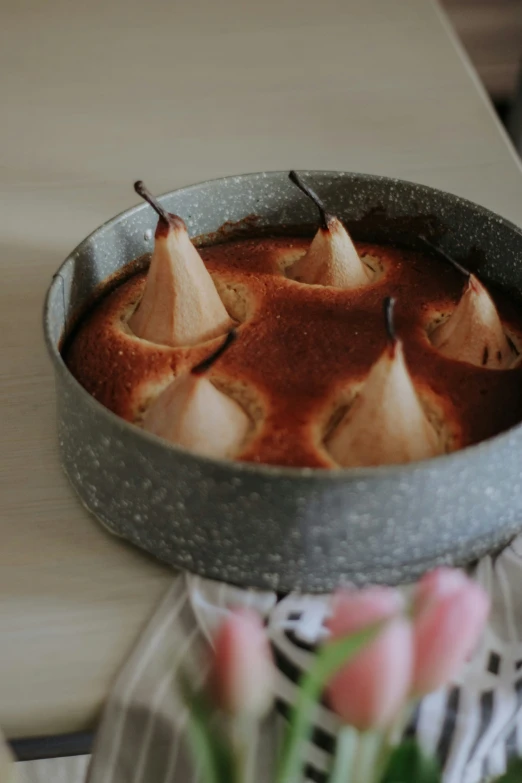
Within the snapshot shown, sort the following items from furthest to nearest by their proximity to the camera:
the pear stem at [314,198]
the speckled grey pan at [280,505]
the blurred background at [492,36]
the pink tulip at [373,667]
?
the blurred background at [492,36]
the pear stem at [314,198]
the speckled grey pan at [280,505]
the pink tulip at [373,667]

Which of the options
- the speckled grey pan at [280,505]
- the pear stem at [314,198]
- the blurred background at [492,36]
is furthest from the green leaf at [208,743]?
the blurred background at [492,36]

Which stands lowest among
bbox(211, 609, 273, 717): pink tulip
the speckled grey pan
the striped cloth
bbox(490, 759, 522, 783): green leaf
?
the striped cloth

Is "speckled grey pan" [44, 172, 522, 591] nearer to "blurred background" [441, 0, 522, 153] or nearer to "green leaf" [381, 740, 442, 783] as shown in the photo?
"green leaf" [381, 740, 442, 783]

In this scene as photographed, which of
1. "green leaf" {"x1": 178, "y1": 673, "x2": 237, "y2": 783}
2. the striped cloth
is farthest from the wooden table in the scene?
"green leaf" {"x1": 178, "y1": 673, "x2": 237, "y2": 783}

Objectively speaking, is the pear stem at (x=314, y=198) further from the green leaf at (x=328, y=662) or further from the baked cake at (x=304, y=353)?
the green leaf at (x=328, y=662)

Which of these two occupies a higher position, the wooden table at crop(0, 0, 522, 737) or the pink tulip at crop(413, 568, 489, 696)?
the pink tulip at crop(413, 568, 489, 696)

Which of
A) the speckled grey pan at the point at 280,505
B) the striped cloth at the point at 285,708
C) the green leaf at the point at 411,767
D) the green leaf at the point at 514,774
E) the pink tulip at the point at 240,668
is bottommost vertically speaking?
the striped cloth at the point at 285,708
